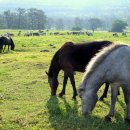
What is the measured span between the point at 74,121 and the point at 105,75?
1.73 meters

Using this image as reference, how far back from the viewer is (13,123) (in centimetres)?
1005

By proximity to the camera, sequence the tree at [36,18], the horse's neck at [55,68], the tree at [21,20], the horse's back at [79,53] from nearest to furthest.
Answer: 1. the horse's back at [79,53]
2. the horse's neck at [55,68]
3. the tree at [21,20]
4. the tree at [36,18]

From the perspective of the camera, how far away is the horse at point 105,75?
372 inches

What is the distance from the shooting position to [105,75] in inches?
380

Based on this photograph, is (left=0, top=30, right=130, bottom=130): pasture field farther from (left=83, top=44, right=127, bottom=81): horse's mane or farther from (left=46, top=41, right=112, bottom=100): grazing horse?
(left=83, top=44, right=127, bottom=81): horse's mane

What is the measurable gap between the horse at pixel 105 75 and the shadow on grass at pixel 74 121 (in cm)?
48

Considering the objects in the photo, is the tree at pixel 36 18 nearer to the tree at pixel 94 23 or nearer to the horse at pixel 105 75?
the tree at pixel 94 23

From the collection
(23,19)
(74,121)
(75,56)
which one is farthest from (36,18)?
(74,121)

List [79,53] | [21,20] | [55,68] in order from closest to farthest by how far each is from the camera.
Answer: [79,53]
[55,68]
[21,20]

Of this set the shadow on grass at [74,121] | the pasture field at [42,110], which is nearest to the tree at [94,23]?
the pasture field at [42,110]

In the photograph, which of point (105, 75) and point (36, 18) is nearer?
point (105, 75)

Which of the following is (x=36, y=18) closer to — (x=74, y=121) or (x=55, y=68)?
(x=55, y=68)

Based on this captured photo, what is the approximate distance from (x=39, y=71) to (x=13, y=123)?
1014cm

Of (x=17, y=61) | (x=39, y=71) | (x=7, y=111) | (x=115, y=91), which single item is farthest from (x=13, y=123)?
(x=17, y=61)
